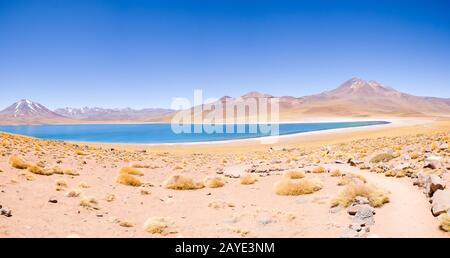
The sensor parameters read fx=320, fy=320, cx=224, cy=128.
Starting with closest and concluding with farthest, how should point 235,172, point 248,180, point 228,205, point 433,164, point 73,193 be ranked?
1. point 73,193
2. point 228,205
3. point 433,164
4. point 248,180
5. point 235,172

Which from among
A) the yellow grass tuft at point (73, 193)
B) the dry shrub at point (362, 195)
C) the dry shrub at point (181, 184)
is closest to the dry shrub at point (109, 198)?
the yellow grass tuft at point (73, 193)

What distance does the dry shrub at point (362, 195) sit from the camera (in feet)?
31.6

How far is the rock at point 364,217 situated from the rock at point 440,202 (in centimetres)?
150

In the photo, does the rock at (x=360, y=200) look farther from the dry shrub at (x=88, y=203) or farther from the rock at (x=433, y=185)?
the dry shrub at (x=88, y=203)

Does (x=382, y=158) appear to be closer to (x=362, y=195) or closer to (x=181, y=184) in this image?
(x=362, y=195)

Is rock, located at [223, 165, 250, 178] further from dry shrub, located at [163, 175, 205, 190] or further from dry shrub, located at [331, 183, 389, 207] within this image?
dry shrub, located at [331, 183, 389, 207]

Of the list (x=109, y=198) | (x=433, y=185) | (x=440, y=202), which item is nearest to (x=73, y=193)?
(x=109, y=198)

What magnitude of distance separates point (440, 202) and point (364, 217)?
1988 millimetres

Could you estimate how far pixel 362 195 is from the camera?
394 inches

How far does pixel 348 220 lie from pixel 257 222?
243 centimetres

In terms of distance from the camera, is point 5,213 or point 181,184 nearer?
point 5,213
